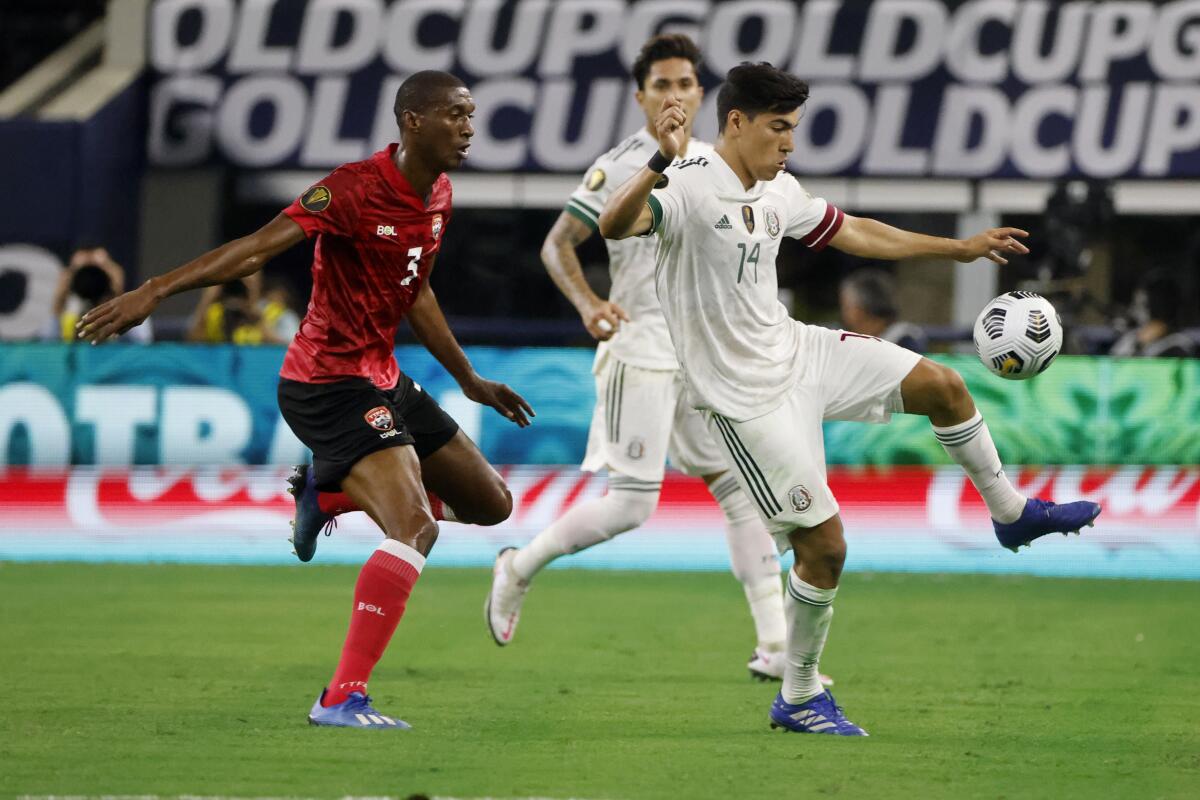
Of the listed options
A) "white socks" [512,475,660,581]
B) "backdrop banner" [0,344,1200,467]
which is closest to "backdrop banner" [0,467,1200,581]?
"backdrop banner" [0,344,1200,467]

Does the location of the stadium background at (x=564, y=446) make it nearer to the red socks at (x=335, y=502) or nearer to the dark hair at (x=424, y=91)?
the red socks at (x=335, y=502)

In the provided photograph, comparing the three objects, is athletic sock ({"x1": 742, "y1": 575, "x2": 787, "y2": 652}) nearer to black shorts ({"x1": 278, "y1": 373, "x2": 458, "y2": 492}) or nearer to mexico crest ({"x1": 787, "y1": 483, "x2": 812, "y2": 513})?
mexico crest ({"x1": 787, "y1": 483, "x2": 812, "y2": 513})

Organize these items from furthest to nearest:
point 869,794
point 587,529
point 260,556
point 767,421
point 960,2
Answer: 1. point 960,2
2. point 260,556
3. point 587,529
4. point 767,421
5. point 869,794

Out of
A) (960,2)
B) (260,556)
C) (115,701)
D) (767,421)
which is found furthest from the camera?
(960,2)

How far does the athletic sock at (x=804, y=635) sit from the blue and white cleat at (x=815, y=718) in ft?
0.09

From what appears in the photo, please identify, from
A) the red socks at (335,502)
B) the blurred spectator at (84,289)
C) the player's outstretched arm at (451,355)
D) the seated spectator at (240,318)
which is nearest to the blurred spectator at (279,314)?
the seated spectator at (240,318)

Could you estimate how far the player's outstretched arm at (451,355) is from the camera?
7145 mm

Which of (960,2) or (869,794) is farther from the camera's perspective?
(960,2)

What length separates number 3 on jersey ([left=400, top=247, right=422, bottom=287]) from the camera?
21.9ft

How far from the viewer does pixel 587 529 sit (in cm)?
839

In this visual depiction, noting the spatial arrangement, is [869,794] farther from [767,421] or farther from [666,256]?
[666,256]

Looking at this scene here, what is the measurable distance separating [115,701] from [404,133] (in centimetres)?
236

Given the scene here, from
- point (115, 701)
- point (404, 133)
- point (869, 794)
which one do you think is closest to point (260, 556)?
point (115, 701)

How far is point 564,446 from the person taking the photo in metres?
12.2
